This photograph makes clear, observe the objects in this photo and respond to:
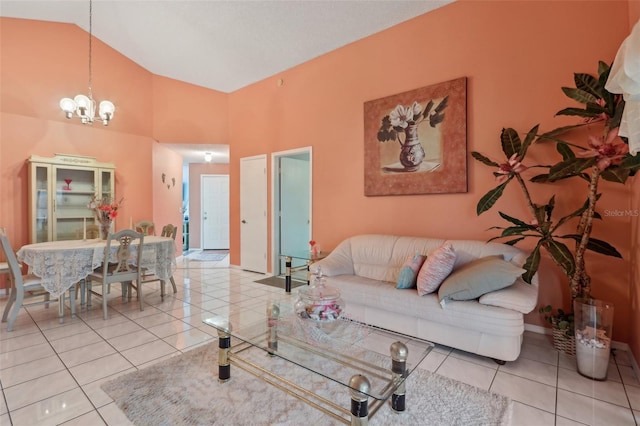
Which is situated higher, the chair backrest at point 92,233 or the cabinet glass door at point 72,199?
the cabinet glass door at point 72,199

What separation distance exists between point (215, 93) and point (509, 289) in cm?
580

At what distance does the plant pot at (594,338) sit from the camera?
6.68 feet

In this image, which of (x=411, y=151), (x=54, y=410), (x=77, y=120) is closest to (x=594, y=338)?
(x=411, y=151)

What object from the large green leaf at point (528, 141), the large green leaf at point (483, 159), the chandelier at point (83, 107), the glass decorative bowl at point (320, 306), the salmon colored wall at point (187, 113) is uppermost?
the salmon colored wall at point (187, 113)

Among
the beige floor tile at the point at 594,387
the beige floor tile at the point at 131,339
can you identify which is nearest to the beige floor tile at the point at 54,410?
the beige floor tile at the point at 131,339

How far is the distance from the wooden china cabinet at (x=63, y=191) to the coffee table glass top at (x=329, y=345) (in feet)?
12.4

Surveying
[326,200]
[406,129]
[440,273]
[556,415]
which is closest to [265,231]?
[326,200]

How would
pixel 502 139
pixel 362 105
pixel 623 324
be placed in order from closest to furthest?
pixel 623 324
pixel 502 139
pixel 362 105

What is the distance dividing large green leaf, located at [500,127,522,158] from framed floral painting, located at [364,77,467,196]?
42 cm

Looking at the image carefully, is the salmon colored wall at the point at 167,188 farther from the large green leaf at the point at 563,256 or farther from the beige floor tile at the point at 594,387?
the beige floor tile at the point at 594,387

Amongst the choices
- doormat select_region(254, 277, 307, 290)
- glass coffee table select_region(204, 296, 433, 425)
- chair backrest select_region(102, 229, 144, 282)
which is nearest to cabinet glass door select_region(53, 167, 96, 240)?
chair backrest select_region(102, 229, 144, 282)

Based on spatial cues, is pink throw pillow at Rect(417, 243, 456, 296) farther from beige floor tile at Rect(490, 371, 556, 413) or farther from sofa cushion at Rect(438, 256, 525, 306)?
beige floor tile at Rect(490, 371, 556, 413)

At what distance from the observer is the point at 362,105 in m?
3.98

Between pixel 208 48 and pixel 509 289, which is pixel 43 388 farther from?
pixel 208 48
